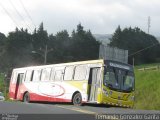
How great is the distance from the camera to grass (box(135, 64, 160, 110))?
44656 mm

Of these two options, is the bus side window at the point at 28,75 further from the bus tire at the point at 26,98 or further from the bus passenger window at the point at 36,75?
the bus tire at the point at 26,98

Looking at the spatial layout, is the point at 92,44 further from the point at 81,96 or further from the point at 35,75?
the point at 81,96

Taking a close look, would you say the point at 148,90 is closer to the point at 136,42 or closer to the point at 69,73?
the point at 69,73

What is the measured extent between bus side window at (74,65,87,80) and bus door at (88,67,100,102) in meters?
0.54

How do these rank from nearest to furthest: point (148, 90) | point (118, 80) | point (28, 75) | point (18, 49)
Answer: point (118, 80), point (28, 75), point (148, 90), point (18, 49)

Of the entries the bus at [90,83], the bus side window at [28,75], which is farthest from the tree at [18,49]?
the bus at [90,83]

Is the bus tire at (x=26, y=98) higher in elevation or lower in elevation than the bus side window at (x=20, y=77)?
lower

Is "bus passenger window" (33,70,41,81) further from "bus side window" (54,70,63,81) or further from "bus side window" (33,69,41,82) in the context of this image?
"bus side window" (54,70,63,81)

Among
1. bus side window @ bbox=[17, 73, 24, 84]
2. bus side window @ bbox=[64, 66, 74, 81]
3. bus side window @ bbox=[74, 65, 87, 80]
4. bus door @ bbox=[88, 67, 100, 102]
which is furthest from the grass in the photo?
bus door @ bbox=[88, 67, 100, 102]

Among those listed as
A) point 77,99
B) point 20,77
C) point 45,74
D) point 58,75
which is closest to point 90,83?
point 77,99

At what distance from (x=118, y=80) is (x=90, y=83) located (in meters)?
1.57

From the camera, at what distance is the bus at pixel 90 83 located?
85.0 feet

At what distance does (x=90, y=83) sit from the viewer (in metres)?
26.6

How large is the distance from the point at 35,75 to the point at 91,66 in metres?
8.07
